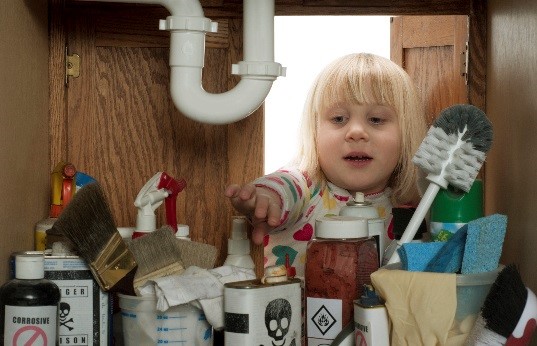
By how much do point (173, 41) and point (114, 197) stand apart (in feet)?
0.93

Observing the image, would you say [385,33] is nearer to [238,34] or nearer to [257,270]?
[238,34]

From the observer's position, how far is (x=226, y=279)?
1048mm

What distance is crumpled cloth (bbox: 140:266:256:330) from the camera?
976 mm

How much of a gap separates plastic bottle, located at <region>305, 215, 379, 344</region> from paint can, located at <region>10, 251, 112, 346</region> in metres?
0.25

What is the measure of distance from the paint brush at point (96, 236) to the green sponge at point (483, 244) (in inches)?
14.8

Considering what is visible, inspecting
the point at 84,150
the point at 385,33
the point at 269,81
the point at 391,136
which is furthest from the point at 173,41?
the point at 385,33

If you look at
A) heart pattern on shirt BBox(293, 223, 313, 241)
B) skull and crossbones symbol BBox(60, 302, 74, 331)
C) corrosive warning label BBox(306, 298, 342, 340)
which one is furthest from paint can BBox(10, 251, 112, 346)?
heart pattern on shirt BBox(293, 223, 313, 241)

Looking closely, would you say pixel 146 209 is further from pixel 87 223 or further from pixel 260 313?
pixel 260 313

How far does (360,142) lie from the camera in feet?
4.42

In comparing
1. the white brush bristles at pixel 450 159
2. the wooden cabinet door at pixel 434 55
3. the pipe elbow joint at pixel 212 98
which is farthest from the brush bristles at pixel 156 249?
the wooden cabinet door at pixel 434 55

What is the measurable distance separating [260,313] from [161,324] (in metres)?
0.12

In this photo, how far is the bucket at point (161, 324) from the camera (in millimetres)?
993

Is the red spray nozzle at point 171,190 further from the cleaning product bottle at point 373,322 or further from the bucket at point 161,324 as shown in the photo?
the cleaning product bottle at point 373,322

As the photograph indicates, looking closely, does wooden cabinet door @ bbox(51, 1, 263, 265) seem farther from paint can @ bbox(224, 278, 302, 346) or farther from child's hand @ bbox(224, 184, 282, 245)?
paint can @ bbox(224, 278, 302, 346)
